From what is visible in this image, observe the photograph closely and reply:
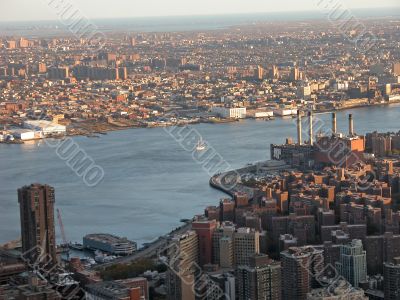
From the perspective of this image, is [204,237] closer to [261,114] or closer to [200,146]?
[200,146]

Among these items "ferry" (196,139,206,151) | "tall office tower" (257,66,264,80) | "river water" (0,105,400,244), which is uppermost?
"tall office tower" (257,66,264,80)

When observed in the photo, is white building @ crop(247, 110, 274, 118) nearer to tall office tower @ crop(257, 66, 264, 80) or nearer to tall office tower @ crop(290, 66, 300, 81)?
tall office tower @ crop(290, 66, 300, 81)

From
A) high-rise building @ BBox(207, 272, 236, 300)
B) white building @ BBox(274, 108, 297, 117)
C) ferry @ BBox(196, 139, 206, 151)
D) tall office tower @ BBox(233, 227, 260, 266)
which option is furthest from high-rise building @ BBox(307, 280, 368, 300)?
white building @ BBox(274, 108, 297, 117)

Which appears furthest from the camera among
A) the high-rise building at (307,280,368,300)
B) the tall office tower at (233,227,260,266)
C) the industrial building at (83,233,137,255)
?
the industrial building at (83,233,137,255)

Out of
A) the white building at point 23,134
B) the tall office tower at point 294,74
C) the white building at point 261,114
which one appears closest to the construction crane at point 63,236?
the white building at point 23,134

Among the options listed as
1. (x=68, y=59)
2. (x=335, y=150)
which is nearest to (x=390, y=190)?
(x=335, y=150)

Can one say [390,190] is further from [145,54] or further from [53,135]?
[145,54]
